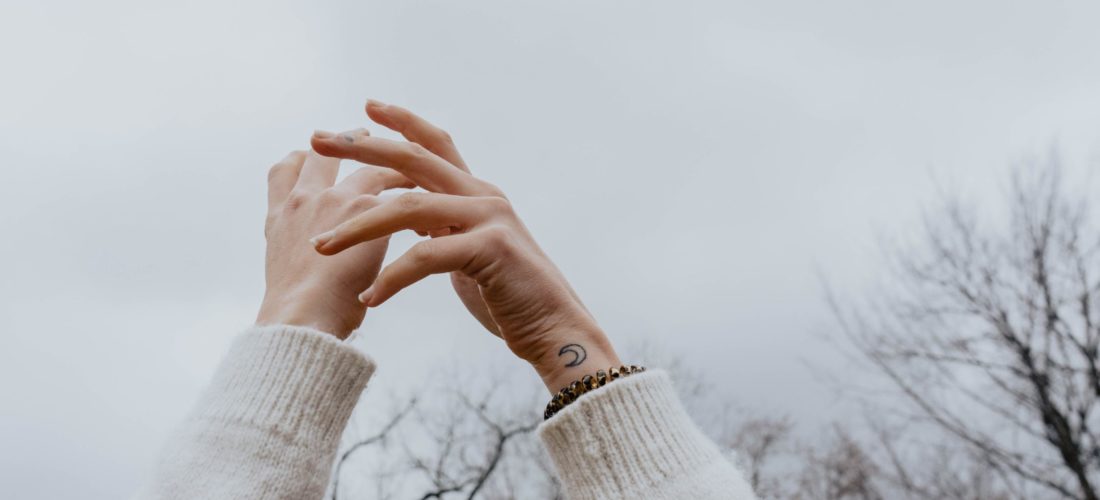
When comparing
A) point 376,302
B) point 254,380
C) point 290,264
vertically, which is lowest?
point 254,380

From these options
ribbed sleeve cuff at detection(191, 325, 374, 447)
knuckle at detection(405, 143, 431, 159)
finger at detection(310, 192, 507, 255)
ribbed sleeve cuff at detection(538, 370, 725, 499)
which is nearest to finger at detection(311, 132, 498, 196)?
knuckle at detection(405, 143, 431, 159)

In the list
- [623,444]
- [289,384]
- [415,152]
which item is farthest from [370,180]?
[623,444]

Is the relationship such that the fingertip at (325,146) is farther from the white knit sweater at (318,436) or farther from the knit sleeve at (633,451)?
the knit sleeve at (633,451)

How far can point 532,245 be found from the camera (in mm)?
1230

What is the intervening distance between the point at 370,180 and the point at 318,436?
535 mm

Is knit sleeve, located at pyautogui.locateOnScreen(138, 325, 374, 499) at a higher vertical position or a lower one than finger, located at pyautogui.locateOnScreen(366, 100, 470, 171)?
lower

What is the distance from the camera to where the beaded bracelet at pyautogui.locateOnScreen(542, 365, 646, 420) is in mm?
1126

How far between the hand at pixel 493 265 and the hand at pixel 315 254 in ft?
0.30

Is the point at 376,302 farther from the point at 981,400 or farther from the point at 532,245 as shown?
the point at 981,400

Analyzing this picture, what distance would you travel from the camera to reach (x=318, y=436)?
1.12 m

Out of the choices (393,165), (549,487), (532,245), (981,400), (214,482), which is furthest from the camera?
(549,487)

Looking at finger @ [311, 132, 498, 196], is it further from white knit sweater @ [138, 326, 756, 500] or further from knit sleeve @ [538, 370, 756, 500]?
knit sleeve @ [538, 370, 756, 500]

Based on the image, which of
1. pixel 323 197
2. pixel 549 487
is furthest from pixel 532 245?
pixel 549 487

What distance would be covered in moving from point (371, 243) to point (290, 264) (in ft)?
0.46
